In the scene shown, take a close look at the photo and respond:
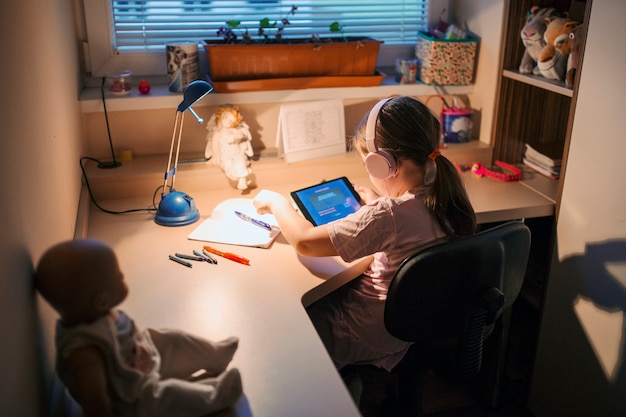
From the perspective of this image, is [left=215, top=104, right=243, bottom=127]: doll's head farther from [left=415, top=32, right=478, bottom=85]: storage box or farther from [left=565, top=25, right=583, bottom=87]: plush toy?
[left=565, top=25, right=583, bottom=87]: plush toy

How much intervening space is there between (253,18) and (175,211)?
35.0 inches

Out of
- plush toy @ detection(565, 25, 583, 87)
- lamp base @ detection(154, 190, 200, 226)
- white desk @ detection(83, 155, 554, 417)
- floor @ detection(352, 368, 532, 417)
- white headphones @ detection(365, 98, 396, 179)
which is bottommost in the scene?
floor @ detection(352, 368, 532, 417)

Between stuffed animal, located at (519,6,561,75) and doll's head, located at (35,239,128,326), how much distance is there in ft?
5.12

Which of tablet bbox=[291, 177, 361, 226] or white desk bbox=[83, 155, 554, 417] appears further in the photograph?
tablet bbox=[291, 177, 361, 226]

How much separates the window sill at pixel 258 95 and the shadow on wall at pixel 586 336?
80 cm

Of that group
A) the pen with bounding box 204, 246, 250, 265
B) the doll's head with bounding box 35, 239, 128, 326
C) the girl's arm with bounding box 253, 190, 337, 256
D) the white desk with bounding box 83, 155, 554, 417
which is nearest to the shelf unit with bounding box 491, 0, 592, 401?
the white desk with bounding box 83, 155, 554, 417

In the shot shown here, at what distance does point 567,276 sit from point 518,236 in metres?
0.58

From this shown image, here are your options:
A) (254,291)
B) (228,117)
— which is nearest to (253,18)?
(228,117)

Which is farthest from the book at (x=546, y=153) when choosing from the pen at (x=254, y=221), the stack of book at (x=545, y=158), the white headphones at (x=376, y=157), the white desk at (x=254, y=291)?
the pen at (x=254, y=221)

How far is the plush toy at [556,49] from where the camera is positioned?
186cm

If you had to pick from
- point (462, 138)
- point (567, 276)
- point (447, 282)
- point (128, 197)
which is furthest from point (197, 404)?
point (462, 138)

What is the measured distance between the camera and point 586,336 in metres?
1.82

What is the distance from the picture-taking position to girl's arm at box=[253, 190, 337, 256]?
150 centimetres

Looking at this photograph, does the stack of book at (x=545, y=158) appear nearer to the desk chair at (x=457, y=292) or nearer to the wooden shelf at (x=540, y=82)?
the wooden shelf at (x=540, y=82)
